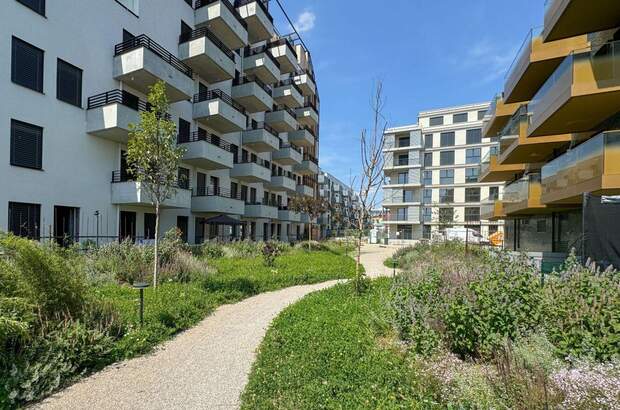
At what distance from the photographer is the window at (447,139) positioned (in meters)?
48.8

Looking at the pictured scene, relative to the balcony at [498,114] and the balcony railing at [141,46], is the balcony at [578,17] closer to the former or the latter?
the balcony at [498,114]

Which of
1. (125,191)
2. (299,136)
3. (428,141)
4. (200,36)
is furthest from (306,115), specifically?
(125,191)

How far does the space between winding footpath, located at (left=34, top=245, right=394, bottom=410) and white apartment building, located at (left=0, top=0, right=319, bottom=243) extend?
37.5ft

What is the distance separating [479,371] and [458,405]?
623 millimetres

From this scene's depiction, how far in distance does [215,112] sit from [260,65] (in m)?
9.38

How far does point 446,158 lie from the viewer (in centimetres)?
4900

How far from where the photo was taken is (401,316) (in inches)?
196

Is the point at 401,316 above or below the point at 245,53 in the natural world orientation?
below

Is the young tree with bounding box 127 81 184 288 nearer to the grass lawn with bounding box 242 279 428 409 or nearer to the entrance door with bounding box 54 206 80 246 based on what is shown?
the grass lawn with bounding box 242 279 428 409

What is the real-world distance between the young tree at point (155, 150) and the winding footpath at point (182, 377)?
3.58 meters

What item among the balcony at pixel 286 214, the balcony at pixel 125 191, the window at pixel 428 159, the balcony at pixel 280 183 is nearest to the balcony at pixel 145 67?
the balcony at pixel 125 191

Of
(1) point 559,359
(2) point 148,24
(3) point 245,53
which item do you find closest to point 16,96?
(2) point 148,24

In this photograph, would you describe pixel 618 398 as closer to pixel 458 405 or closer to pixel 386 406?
pixel 458 405

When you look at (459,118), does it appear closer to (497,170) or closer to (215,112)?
(497,170)
